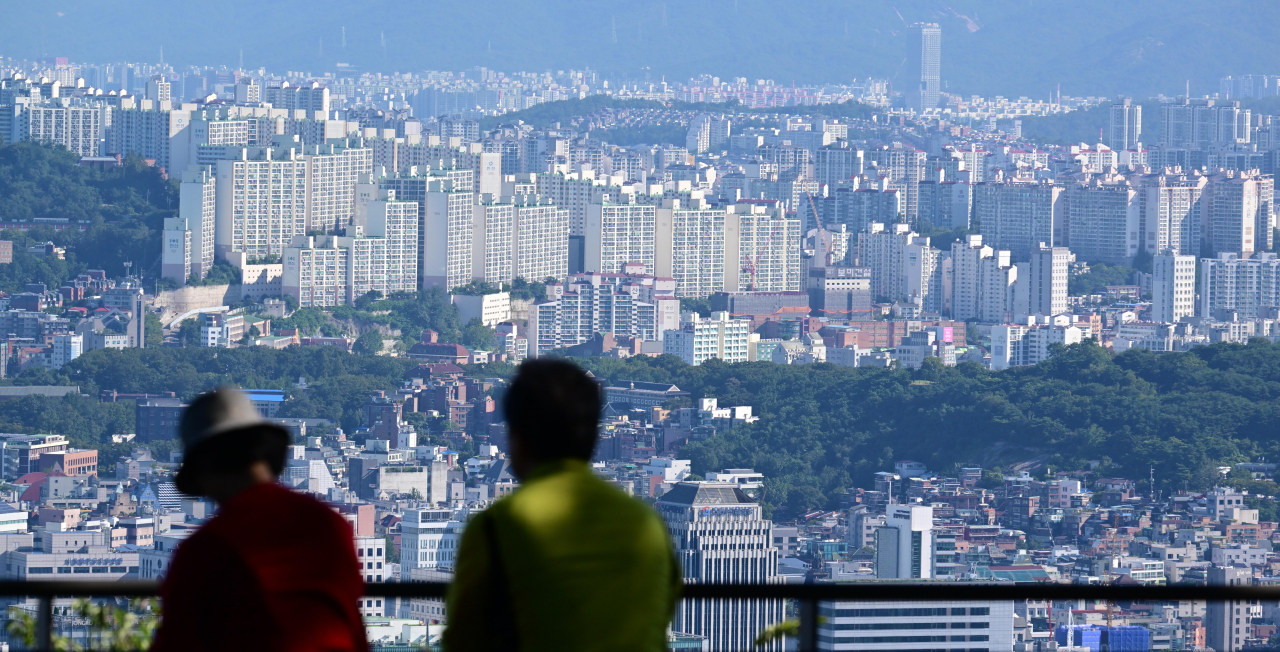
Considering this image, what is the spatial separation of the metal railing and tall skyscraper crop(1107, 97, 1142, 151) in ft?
135

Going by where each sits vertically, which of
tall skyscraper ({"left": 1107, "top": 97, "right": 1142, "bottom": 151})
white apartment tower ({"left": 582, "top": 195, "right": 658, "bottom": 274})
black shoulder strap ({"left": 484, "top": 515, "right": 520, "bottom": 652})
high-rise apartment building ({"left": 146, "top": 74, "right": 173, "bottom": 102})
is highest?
tall skyscraper ({"left": 1107, "top": 97, "right": 1142, "bottom": 151})

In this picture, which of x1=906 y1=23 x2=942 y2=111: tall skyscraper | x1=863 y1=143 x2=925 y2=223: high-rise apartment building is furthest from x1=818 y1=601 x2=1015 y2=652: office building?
x1=906 y1=23 x2=942 y2=111: tall skyscraper

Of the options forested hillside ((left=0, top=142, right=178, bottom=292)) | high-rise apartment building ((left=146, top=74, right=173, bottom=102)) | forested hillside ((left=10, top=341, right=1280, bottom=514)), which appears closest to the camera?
forested hillside ((left=10, top=341, right=1280, bottom=514))

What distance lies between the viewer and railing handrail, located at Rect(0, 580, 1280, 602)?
94 centimetres

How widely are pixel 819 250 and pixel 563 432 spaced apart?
2668 cm

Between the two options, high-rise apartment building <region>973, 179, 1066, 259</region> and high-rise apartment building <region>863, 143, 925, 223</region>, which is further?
high-rise apartment building <region>863, 143, 925, 223</region>

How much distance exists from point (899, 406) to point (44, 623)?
16.0 m

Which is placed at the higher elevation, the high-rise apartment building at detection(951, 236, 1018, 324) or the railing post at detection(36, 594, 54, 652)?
the high-rise apartment building at detection(951, 236, 1018, 324)

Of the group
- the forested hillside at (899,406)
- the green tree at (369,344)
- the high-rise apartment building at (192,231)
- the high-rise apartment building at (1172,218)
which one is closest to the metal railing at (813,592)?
the forested hillside at (899,406)

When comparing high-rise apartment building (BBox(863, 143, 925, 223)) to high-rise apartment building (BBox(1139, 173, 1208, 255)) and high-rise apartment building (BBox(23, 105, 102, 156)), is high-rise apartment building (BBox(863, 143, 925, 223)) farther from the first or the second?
high-rise apartment building (BBox(23, 105, 102, 156))

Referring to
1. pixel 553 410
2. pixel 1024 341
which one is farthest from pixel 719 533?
pixel 553 410

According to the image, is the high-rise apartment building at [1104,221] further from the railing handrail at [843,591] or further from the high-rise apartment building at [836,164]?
the railing handrail at [843,591]

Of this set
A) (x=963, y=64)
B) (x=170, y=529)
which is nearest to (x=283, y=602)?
(x=170, y=529)

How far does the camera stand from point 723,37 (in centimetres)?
6209
